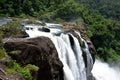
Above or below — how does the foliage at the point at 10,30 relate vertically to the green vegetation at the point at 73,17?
above

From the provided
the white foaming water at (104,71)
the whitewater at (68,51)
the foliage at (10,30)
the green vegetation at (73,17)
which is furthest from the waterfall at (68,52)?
the green vegetation at (73,17)

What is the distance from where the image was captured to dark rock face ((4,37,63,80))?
53.9ft

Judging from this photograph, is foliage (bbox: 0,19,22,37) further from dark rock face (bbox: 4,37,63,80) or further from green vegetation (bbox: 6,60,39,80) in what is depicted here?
green vegetation (bbox: 6,60,39,80)

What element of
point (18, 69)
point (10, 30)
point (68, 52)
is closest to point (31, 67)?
point (18, 69)

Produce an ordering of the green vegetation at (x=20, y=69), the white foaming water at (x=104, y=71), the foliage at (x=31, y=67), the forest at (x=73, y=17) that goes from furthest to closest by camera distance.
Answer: the forest at (x=73, y=17)
the white foaming water at (x=104, y=71)
the foliage at (x=31, y=67)
the green vegetation at (x=20, y=69)

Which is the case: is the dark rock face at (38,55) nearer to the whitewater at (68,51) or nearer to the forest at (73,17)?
the whitewater at (68,51)

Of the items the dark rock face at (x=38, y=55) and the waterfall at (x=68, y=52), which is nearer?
the dark rock face at (x=38, y=55)

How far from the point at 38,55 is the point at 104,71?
956 inches

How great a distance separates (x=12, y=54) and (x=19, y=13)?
26.5m

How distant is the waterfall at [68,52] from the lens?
2172cm

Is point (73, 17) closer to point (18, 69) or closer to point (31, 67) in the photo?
point (31, 67)

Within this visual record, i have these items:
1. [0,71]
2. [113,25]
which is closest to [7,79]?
[0,71]

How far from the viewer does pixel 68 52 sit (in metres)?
22.9

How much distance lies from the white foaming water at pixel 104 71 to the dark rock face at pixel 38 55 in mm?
17029
